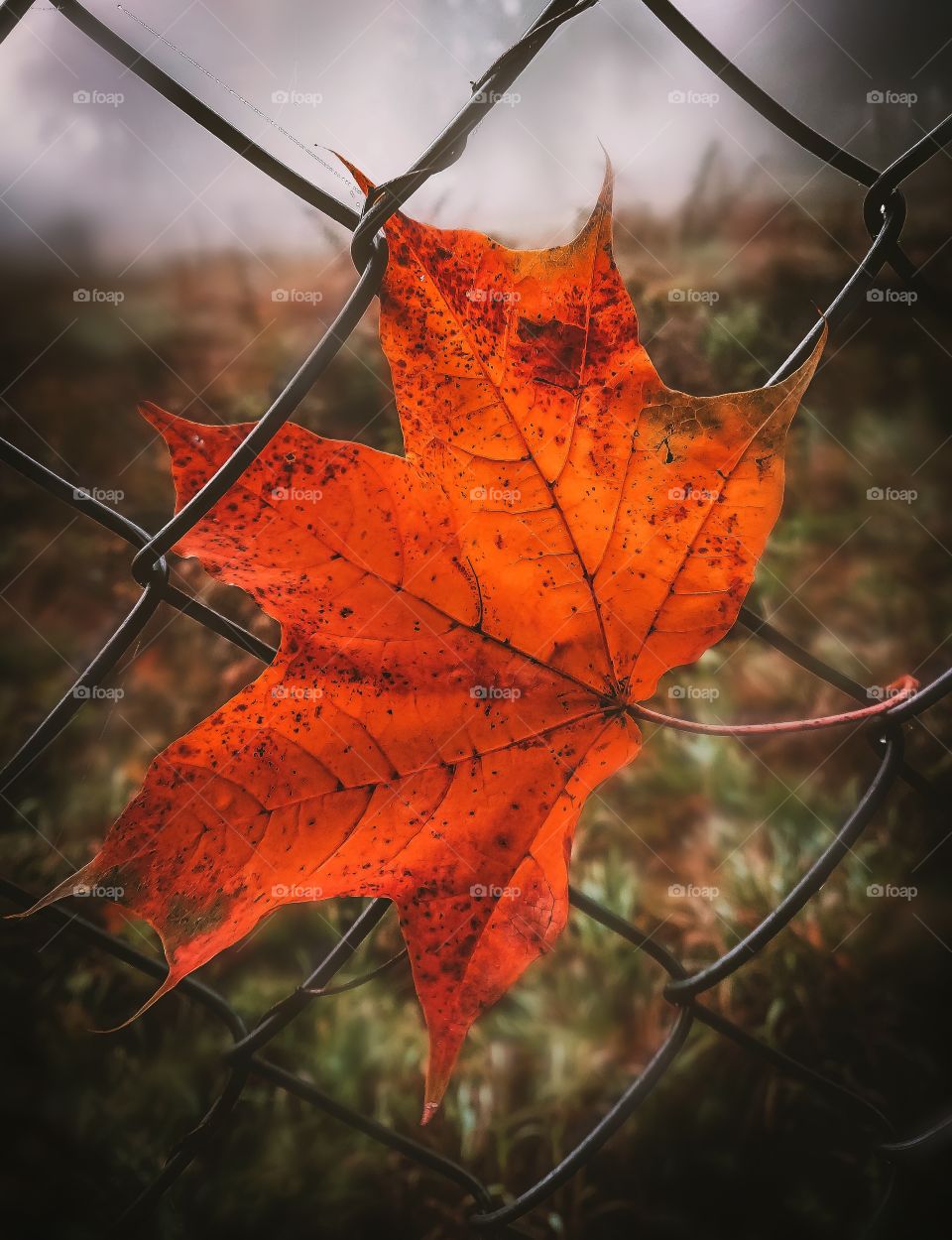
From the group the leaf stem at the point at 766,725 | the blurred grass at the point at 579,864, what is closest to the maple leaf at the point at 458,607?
the leaf stem at the point at 766,725

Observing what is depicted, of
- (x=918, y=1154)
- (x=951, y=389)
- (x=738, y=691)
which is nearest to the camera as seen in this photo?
(x=918, y=1154)

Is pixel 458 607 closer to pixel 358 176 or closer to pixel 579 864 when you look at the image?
pixel 358 176

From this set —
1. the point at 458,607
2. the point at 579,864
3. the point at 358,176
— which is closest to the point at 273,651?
the point at 458,607

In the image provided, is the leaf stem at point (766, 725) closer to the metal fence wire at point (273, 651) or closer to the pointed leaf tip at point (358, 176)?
the metal fence wire at point (273, 651)

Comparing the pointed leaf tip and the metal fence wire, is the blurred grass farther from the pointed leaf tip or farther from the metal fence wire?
the pointed leaf tip

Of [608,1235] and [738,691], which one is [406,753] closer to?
[738,691]

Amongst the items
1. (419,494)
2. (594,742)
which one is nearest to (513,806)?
(594,742)
